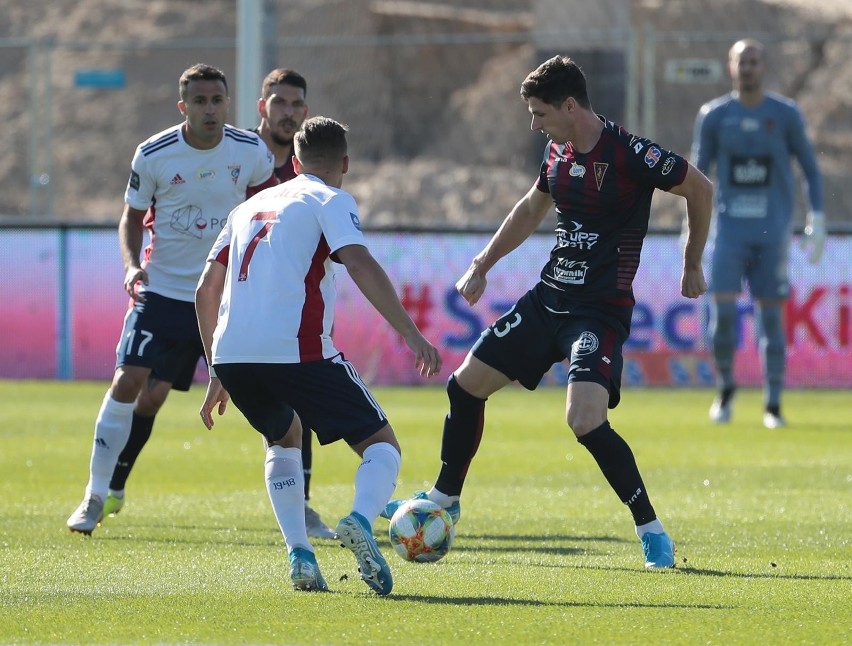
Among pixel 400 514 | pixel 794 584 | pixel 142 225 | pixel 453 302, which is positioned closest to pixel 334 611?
pixel 400 514

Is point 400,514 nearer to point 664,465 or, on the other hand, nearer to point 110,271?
point 664,465

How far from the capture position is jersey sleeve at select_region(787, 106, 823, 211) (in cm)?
1271

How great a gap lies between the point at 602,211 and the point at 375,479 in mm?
1749

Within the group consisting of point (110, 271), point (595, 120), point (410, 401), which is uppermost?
point (595, 120)

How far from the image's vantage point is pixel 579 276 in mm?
6820

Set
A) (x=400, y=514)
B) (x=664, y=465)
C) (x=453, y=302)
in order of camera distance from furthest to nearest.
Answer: (x=453, y=302) < (x=664, y=465) < (x=400, y=514)

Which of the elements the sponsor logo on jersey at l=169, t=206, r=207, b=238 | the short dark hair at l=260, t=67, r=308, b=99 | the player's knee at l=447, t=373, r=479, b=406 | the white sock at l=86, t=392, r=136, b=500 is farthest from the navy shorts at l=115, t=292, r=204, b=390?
the player's knee at l=447, t=373, r=479, b=406

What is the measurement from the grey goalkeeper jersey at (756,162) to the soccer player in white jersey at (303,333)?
7.39 m

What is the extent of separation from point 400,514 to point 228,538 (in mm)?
1191

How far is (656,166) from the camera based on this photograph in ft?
21.7

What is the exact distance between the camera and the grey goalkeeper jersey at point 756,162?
12766 mm

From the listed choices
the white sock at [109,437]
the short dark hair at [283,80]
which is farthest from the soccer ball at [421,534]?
the short dark hair at [283,80]

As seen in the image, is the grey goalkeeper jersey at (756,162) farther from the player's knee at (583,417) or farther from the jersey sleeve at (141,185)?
the player's knee at (583,417)

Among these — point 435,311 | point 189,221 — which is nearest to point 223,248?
point 189,221
